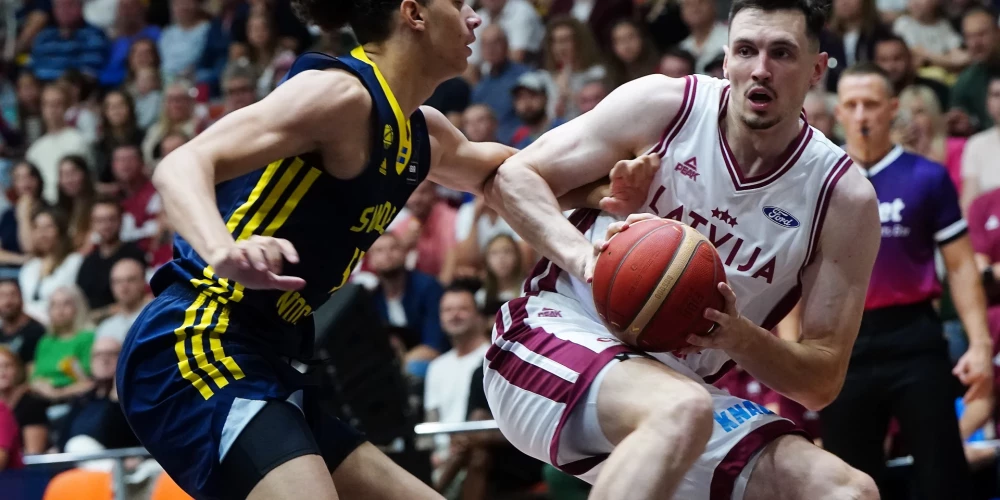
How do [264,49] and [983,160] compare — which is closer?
[983,160]

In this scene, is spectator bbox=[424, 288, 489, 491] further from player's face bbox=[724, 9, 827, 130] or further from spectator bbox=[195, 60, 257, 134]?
player's face bbox=[724, 9, 827, 130]

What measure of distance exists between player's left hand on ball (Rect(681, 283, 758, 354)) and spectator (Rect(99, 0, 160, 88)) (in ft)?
35.1

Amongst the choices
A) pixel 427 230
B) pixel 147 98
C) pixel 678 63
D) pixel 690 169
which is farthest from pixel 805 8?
pixel 147 98

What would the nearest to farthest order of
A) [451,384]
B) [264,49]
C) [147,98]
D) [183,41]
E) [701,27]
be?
[451,384], [701,27], [264,49], [147,98], [183,41]

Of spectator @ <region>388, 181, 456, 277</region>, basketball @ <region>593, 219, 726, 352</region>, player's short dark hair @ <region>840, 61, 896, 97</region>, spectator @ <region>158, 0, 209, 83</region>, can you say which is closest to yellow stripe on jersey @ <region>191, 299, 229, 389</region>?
basketball @ <region>593, 219, 726, 352</region>

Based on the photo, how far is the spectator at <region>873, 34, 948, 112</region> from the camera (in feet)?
27.7

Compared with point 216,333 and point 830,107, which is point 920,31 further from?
point 216,333

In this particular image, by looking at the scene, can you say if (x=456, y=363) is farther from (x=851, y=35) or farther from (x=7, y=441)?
(x=851, y=35)

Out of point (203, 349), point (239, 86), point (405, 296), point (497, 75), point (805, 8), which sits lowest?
point (405, 296)

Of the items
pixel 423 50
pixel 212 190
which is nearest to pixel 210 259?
pixel 212 190

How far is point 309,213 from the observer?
340 centimetres

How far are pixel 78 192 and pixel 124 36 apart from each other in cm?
325

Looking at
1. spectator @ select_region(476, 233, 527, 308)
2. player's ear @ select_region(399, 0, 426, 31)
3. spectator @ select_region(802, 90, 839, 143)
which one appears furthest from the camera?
spectator @ select_region(476, 233, 527, 308)

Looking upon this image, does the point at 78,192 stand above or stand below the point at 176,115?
below
